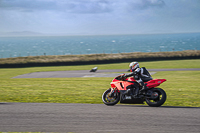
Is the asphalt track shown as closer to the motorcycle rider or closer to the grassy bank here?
the motorcycle rider

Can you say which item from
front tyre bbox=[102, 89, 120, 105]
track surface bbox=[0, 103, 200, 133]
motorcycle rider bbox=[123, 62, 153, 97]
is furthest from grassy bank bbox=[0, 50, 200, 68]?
motorcycle rider bbox=[123, 62, 153, 97]

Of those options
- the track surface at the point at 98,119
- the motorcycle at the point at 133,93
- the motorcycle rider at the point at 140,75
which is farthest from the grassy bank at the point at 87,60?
the motorcycle rider at the point at 140,75

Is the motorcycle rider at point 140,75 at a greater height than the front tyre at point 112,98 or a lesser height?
greater

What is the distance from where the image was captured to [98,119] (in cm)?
771

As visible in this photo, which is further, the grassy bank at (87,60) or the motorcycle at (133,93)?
the grassy bank at (87,60)

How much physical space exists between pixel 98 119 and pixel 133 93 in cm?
242

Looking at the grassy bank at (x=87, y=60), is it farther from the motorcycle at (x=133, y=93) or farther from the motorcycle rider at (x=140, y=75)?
the motorcycle rider at (x=140, y=75)

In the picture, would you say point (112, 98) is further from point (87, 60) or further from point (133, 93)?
point (87, 60)

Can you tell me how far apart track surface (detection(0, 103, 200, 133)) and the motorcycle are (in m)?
0.29

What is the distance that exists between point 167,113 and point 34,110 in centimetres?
493

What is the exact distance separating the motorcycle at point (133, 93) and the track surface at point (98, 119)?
287 millimetres

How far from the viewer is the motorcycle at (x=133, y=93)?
911cm

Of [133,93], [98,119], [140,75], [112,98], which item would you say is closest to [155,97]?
[133,93]

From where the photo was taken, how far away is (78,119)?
7754mm
